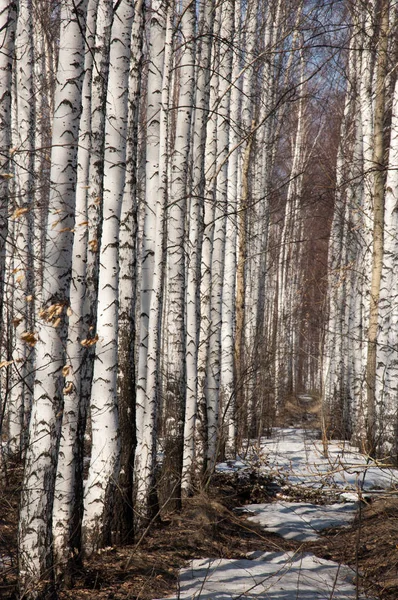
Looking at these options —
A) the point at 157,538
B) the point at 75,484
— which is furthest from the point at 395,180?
the point at 75,484

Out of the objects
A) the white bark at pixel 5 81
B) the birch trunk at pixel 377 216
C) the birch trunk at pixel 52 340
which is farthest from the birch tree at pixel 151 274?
the birch trunk at pixel 377 216

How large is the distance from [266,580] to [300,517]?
75.8 inches

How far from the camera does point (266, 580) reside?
490 centimetres

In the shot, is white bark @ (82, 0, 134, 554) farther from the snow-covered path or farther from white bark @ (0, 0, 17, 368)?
white bark @ (0, 0, 17, 368)

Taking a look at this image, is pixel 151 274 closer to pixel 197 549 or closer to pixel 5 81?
pixel 197 549

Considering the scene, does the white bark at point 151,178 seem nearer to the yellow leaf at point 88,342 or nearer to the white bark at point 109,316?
the white bark at point 109,316

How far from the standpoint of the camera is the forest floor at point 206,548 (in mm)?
4559

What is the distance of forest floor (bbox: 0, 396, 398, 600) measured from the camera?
4.56 metres

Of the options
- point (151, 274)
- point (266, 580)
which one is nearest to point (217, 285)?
point (151, 274)

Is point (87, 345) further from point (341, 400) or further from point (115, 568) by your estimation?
point (341, 400)

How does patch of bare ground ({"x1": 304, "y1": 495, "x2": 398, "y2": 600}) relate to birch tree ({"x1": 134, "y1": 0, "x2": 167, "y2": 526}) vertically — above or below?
below

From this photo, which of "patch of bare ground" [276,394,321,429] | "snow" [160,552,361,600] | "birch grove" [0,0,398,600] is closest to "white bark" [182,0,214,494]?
"birch grove" [0,0,398,600]

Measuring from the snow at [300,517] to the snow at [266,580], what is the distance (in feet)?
3.26

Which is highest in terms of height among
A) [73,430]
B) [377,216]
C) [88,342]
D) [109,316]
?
[377,216]
